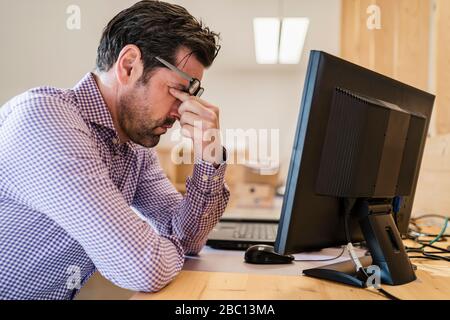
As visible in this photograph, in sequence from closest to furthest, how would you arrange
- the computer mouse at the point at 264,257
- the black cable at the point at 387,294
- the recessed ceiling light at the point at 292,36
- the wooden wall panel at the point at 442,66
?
the black cable at the point at 387,294, the computer mouse at the point at 264,257, the wooden wall panel at the point at 442,66, the recessed ceiling light at the point at 292,36

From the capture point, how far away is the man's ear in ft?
3.22

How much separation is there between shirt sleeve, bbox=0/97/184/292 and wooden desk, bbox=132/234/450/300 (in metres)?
0.04

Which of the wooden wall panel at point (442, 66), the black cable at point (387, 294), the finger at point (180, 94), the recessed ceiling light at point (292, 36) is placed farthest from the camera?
the recessed ceiling light at point (292, 36)

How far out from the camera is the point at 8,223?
83 cm

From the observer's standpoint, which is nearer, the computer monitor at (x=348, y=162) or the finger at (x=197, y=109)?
the computer monitor at (x=348, y=162)

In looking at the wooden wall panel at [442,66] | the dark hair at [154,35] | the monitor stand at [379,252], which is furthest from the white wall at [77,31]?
the monitor stand at [379,252]

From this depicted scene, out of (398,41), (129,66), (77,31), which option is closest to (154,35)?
(129,66)

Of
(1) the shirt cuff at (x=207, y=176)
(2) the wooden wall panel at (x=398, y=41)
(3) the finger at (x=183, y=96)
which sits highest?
(2) the wooden wall panel at (x=398, y=41)

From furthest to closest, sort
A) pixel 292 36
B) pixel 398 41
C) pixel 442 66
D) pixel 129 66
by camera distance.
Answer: pixel 292 36 → pixel 398 41 → pixel 442 66 → pixel 129 66

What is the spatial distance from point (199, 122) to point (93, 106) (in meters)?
0.24

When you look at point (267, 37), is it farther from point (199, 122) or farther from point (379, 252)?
point (379, 252)

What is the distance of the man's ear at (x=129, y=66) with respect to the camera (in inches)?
38.6

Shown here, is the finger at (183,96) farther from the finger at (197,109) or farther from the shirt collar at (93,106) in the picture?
the shirt collar at (93,106)

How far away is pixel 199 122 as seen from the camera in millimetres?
981
